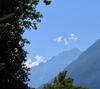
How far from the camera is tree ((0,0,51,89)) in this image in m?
19.2

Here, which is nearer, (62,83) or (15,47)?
(15,47)

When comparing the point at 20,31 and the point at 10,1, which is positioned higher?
the point at 20,31

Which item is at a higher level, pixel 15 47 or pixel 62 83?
pixel 62 83

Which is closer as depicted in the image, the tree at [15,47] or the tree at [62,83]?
the tree at [15,47]

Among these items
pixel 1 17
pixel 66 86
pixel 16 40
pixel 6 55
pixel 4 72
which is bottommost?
pixel 1 17

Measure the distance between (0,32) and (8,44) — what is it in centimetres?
251

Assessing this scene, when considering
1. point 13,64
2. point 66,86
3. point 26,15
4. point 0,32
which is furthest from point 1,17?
point 66,86

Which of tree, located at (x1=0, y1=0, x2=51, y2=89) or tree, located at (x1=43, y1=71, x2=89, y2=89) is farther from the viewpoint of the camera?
tree, located at (x1=43, y1=71, x2=89, y2=89)

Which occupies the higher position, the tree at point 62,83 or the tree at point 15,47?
the tree at point 62,83

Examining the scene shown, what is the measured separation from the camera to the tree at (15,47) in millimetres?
19242

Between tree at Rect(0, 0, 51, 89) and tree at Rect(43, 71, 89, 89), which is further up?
tree at Rect(43, 71, 89, 89)

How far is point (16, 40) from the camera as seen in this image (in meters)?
22.3

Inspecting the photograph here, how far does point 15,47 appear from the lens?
865 inches

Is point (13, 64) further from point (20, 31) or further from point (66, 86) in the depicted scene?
point (66, 86)
